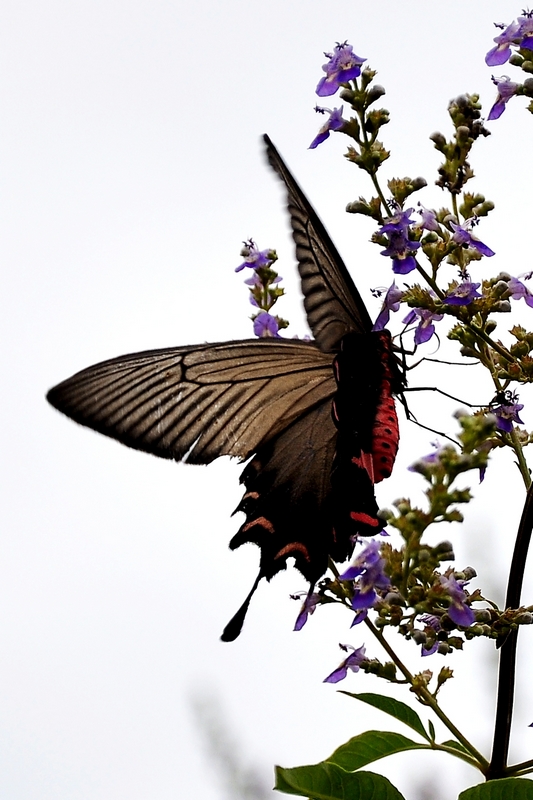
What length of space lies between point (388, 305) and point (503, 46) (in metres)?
0.76

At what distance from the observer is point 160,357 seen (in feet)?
9.64

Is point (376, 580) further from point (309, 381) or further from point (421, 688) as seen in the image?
point (309, 381)

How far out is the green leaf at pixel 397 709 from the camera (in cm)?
257

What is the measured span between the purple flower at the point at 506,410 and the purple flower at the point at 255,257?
88 centimetres

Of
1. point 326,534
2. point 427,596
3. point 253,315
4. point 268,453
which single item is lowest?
point 427,596

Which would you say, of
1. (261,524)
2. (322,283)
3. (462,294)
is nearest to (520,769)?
(261,524)

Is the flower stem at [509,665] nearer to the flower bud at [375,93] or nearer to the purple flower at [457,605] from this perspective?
the purple flower at [457,605]

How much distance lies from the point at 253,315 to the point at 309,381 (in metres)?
0.28

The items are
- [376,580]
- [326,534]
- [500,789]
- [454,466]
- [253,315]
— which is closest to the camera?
[454,466]

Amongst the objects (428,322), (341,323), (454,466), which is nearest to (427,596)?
(454,466)

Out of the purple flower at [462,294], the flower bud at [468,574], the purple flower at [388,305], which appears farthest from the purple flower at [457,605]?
the purple flower at [388,305]

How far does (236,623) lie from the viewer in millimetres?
2592

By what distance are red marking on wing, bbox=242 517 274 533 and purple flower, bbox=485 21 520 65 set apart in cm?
139

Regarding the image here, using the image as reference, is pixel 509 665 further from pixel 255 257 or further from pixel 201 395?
pixel 255 257
